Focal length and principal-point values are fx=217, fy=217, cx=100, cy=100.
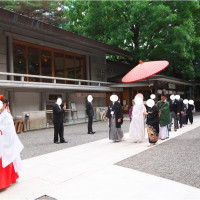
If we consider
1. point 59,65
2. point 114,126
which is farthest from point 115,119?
point 59,65

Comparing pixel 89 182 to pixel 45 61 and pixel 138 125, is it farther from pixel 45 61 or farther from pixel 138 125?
pixel 45 61

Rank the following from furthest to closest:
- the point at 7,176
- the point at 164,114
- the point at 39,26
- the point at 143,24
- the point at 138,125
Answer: the point at 143,24
the point at 39,26
the point at 164,114
the point at 138,125
the point at 7,176

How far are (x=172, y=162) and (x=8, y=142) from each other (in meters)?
3.77

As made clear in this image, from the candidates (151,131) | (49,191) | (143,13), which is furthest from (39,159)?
(143,13)

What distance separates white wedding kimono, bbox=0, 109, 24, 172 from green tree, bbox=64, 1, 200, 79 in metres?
15.0

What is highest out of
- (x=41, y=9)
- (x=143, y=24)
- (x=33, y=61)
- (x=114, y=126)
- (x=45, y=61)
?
(x=41, y=9)

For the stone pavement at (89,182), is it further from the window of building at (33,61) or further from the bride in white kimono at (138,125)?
the window of building at (33,61)

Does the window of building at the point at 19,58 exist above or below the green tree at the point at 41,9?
below

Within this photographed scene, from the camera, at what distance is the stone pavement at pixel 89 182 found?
3545 mm

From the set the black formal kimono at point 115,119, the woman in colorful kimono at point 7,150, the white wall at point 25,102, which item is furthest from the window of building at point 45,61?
the woman in colorful kimono at point 7,150

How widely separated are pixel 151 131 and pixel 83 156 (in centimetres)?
250

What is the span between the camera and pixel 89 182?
162 inches

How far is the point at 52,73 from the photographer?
15.4m

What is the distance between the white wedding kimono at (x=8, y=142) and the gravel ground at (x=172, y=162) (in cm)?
244
